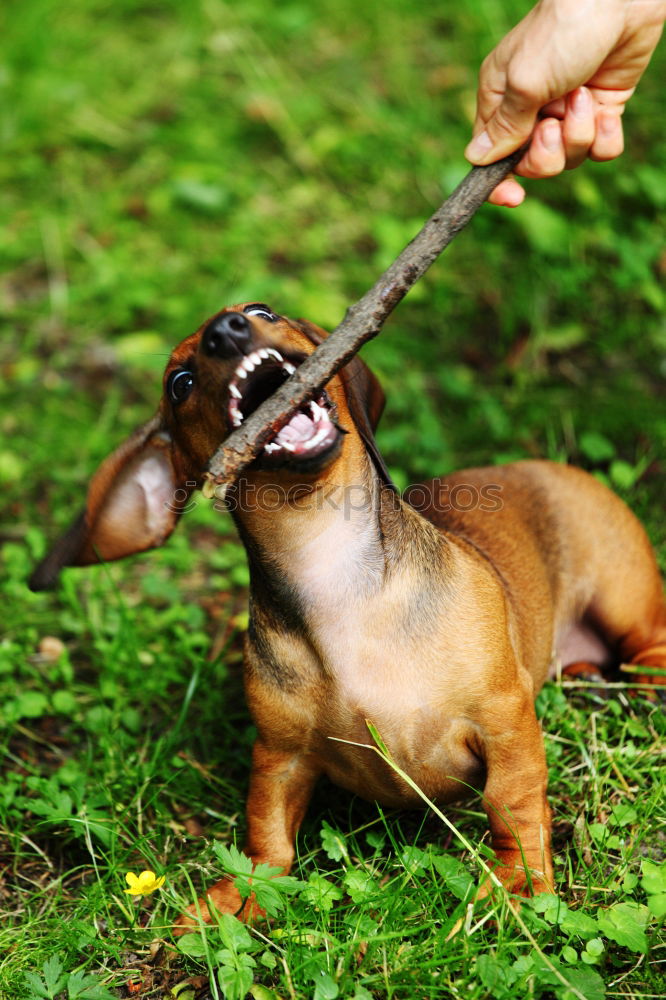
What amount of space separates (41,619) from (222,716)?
3.89ft

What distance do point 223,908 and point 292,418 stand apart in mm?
1556

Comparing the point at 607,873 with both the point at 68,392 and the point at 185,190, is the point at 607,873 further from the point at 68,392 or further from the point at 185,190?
the point at 185,190

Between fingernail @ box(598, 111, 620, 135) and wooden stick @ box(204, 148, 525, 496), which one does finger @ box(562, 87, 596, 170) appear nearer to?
fingernail @ box(598, 111, 620, 135)

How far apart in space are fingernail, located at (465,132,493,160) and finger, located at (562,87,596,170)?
0.38m

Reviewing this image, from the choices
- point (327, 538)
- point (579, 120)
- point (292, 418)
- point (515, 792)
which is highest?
point (579, 120)

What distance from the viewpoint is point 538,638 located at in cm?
396

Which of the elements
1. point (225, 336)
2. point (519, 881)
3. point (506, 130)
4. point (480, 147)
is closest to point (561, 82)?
point (506, 130)

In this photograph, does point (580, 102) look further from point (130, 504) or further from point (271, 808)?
point (271, 808)

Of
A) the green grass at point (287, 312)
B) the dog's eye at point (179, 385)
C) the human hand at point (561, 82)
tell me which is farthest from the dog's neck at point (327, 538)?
the human hand at point (561, 82)

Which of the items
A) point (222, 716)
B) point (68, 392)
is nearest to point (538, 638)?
point (222, 716)

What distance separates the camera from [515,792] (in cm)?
326

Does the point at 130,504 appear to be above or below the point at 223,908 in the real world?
above

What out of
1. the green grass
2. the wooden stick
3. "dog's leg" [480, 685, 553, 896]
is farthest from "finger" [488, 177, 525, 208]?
the green grass

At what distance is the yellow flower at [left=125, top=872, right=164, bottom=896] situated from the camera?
323 cm
